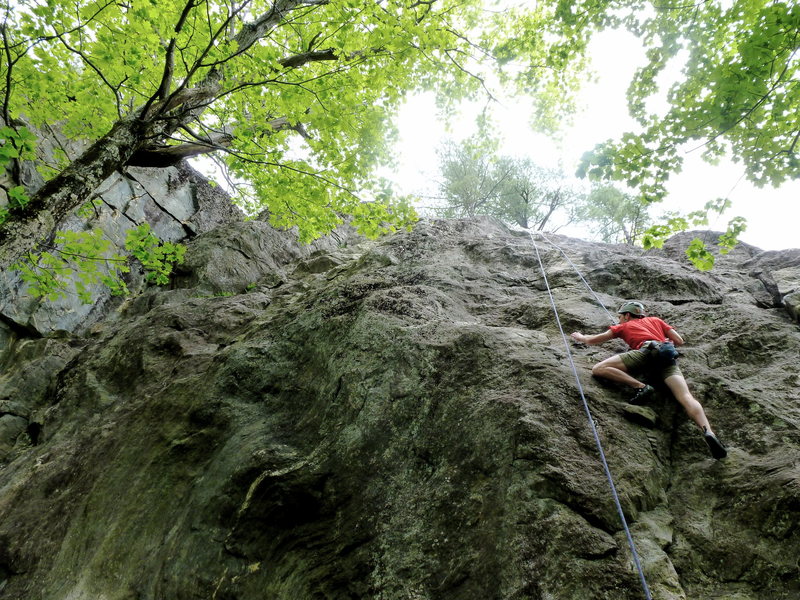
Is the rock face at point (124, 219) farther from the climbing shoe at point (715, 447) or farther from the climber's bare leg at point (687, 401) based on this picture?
the climbing shoe at point (715, 447)

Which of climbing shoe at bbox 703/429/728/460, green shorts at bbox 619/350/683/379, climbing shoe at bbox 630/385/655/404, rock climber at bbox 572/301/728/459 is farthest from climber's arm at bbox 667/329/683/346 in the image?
climbing shoe at bbox 703/429/728/460

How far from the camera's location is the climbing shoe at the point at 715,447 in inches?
141

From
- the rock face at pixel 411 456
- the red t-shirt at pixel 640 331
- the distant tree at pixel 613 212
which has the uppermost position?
the distant tree at pixel 613 212

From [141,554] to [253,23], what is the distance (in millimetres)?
8309

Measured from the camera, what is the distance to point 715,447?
11.8 feet

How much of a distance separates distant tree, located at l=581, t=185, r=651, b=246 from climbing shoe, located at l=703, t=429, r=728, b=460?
53.5 ft

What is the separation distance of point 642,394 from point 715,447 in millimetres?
792

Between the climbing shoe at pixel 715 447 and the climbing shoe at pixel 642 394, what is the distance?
0.69 metres

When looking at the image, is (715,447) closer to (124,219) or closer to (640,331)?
(640,331)

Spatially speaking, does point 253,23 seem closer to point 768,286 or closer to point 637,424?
point 637,424

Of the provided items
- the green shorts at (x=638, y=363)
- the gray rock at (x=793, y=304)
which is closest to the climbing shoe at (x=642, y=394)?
the green shorts at (x=638, y=363)

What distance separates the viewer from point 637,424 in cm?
413

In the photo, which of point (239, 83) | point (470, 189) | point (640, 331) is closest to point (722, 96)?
point (640, 331)

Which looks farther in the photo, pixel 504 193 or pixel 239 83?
pixel 504 193
